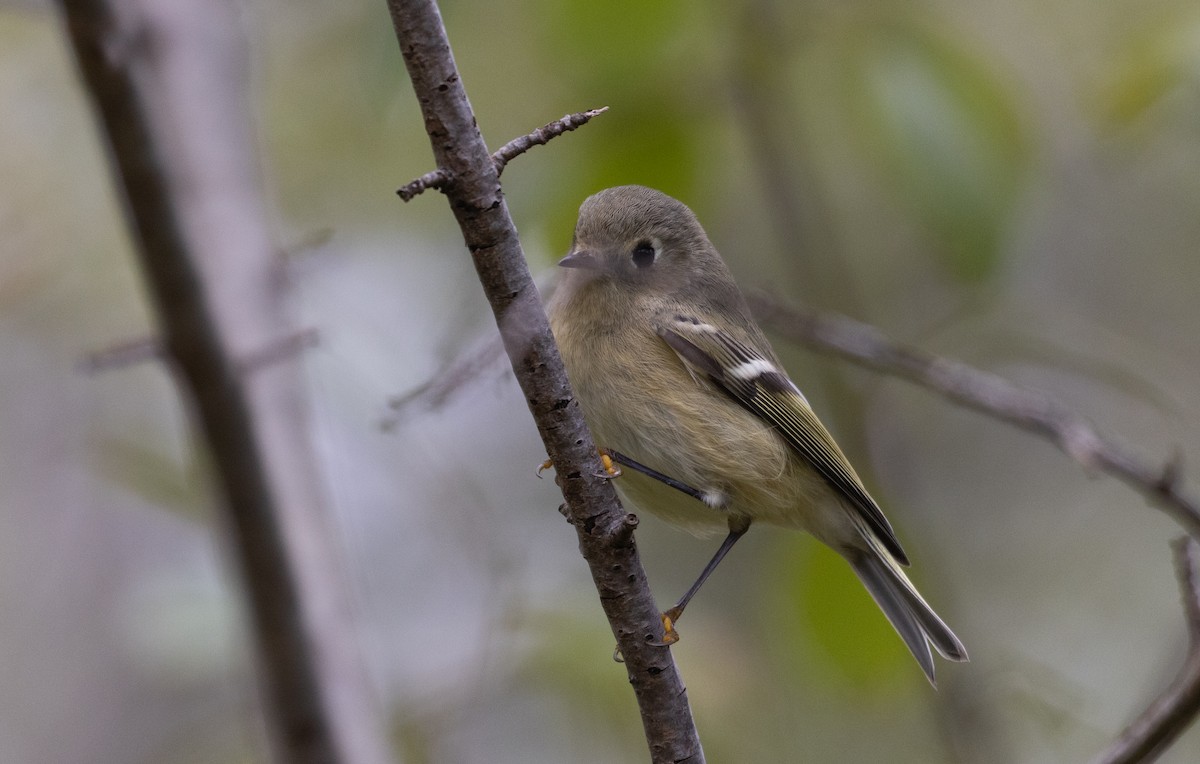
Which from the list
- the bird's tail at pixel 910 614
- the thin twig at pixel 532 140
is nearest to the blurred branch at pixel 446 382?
the thin twig at pixel 532 140

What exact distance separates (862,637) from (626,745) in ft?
1.82

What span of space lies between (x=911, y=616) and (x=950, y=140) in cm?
114

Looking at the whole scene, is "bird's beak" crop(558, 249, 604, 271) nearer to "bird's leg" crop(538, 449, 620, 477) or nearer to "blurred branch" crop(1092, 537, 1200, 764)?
"bird's leg" crop(538, 449, 620, 477)

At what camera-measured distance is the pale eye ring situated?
251 cm

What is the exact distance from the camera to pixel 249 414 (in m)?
1.48

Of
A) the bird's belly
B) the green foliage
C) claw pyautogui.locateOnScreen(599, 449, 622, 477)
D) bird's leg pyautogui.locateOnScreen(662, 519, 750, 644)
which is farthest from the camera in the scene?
the bird's belly

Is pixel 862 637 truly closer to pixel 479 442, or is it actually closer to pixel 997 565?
pixel 479 442

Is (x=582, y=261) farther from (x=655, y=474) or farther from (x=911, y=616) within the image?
(x=911, y=616)

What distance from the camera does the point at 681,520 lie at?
2447mm

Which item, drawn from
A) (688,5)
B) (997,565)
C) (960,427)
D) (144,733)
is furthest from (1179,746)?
(144,733)

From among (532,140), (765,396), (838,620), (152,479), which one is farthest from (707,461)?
(152,479)

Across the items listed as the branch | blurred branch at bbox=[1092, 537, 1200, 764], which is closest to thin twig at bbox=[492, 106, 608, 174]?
the branch

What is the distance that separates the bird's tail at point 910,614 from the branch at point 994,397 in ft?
1.71

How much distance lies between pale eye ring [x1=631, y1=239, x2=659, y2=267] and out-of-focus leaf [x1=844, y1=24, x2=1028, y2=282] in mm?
682
